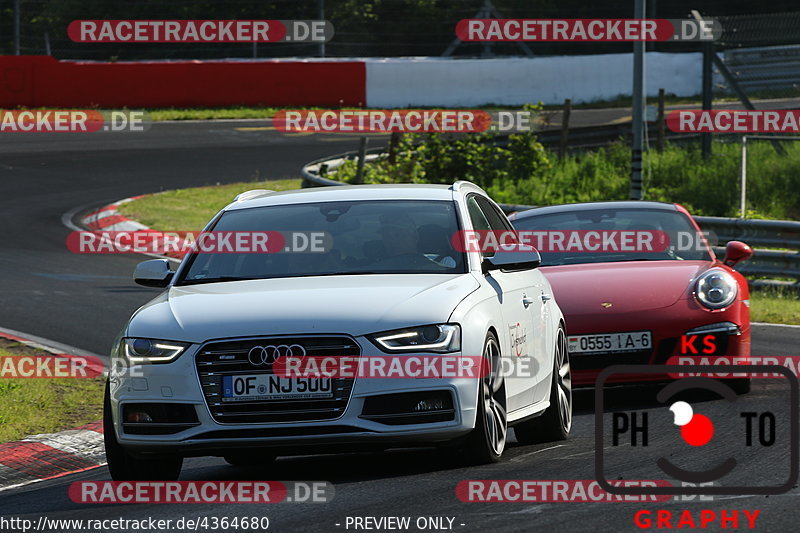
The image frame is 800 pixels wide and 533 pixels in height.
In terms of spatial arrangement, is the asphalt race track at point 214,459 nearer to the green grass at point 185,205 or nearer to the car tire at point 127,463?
the car tire at point 127,463

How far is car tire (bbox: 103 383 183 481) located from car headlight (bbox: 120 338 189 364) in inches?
12.9

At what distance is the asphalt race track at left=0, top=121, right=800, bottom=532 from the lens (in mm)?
6445

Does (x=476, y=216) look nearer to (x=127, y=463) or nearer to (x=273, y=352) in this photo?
(x=273, y=352)

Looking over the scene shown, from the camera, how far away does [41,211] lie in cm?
2667

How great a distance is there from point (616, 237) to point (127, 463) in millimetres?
5312

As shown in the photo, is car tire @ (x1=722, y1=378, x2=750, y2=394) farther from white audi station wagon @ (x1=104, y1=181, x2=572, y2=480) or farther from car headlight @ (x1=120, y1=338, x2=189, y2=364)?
car headlight @ (x1=120, y1=338, x2=189, y2=364)

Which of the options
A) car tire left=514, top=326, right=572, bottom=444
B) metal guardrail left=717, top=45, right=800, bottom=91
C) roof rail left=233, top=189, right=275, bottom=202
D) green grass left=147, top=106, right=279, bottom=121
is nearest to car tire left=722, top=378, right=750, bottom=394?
car tire left=514, top=326, right=572, bottom=444

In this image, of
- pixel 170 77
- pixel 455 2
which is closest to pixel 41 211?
pixel 170 77

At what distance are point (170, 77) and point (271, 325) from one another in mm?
35924

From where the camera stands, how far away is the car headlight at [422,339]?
7.04 meters

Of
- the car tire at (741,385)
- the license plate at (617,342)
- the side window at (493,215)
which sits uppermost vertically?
the side window at (493,215)

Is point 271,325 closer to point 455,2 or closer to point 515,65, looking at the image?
point 515,65

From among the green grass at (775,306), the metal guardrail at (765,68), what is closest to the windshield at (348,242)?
the green grass at (775,306)

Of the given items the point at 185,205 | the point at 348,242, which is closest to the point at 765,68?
the point at 185,205
